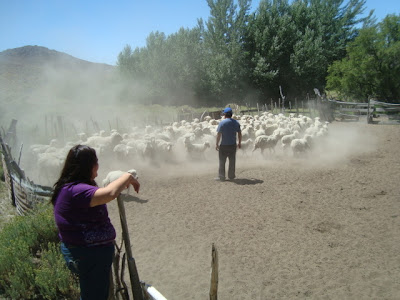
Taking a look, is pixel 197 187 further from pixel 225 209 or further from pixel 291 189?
pixel 291 189

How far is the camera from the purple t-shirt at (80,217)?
240cm

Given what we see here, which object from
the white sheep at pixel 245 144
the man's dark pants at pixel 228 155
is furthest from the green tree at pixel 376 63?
the man's dark pants at pixel 228 155

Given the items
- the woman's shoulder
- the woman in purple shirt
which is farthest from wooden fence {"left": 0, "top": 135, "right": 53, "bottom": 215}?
the woman's shoulder

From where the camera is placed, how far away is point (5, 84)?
33.8 metres

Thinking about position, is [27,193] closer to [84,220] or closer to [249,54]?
[84,220]

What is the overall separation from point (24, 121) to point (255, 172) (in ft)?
64.7

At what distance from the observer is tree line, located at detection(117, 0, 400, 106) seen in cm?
3272

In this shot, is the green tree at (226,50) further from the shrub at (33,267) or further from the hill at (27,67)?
the shrub at (33,267)

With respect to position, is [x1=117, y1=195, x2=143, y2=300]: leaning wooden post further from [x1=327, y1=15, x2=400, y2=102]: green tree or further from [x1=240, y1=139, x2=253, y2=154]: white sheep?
[x1=327, y1=15, x2=400, y2=102]: green tree

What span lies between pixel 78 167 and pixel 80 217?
407 millimetres

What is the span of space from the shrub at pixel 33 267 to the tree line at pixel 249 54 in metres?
29.9

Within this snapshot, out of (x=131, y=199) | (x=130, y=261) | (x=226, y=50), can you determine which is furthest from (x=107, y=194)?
(x=226, y=50)

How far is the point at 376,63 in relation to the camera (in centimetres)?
2191

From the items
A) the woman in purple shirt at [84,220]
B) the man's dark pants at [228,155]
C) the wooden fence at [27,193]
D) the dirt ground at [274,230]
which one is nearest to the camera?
the woman in purple shirt at [84,220]
